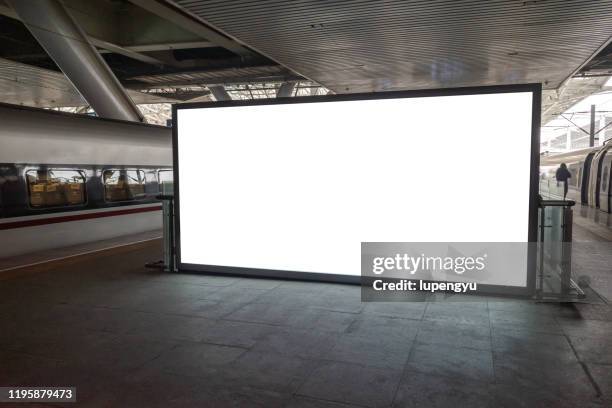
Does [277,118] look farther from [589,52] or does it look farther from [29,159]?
[589,52]

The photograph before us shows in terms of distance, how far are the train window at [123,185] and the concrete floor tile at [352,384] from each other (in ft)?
28.9

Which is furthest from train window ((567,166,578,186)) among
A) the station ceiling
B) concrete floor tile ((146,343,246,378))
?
concrete floor tile ((146,343,246,378))

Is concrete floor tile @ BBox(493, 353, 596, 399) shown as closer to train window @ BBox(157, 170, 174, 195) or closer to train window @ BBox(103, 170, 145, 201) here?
train window @ BBox(103, 170, 145, 201)

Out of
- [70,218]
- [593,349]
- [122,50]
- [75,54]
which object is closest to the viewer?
[593,349]

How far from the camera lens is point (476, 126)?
19.4 feet

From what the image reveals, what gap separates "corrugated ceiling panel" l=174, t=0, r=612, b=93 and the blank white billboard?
268 cm

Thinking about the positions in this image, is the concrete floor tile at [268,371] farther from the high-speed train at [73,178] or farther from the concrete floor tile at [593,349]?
the high-speed train at [73,178]

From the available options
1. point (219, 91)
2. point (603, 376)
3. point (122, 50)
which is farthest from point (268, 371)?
point (219, 91)

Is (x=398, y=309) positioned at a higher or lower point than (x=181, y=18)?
lower

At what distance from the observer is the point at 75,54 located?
11539 millimetres

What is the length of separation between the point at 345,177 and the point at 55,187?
6.54m

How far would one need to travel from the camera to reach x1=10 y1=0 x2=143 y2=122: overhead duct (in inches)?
424

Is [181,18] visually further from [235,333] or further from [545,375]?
[545,375]

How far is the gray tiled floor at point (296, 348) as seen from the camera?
3.57 meters
